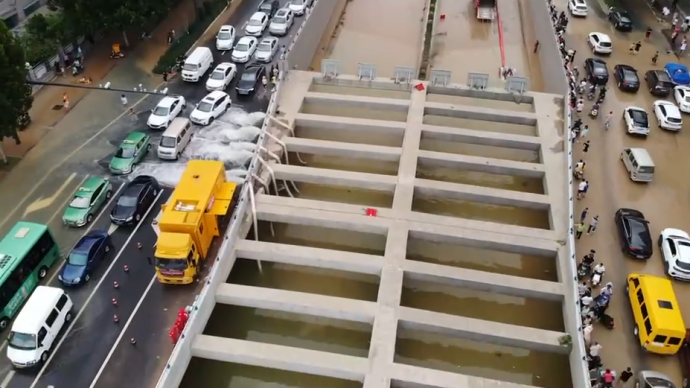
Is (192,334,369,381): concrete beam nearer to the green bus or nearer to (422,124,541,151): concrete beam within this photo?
the green bus

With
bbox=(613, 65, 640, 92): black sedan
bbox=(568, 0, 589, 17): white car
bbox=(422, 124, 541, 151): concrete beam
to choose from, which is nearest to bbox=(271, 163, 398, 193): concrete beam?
bbox=(422, 124, 541, 151): concrete beam

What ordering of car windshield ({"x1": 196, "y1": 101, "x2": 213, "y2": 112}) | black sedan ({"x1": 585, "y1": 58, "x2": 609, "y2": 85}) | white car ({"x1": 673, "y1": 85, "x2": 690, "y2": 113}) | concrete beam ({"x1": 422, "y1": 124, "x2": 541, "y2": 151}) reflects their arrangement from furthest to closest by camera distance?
black sedan ({"x1": 585, "y1": 58, "x2": 609, "y2": 85})
white car ({"x1": 673, "y1": 85, "x2": 690, "y2": 113})
car windshield ({"x1": 196, "y1": 101, "x2": 213, "y2": 112})
concrete beam ({"x1": 422, "y1": 124, "x2": 541, "y2": 151})

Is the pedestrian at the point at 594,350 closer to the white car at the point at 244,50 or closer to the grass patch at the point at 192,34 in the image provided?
the white car at the point at 244,50

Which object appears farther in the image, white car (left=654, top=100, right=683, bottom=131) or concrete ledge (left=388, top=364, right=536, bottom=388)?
white car (left=654, top=100, right=683, bottom=131)

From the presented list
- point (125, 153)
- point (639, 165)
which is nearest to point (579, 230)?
point (639, 165)

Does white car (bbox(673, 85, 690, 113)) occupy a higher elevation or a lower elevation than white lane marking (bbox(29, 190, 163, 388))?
higher

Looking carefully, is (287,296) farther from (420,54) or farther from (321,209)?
(420,54)

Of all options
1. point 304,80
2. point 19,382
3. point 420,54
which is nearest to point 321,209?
point 304,80
